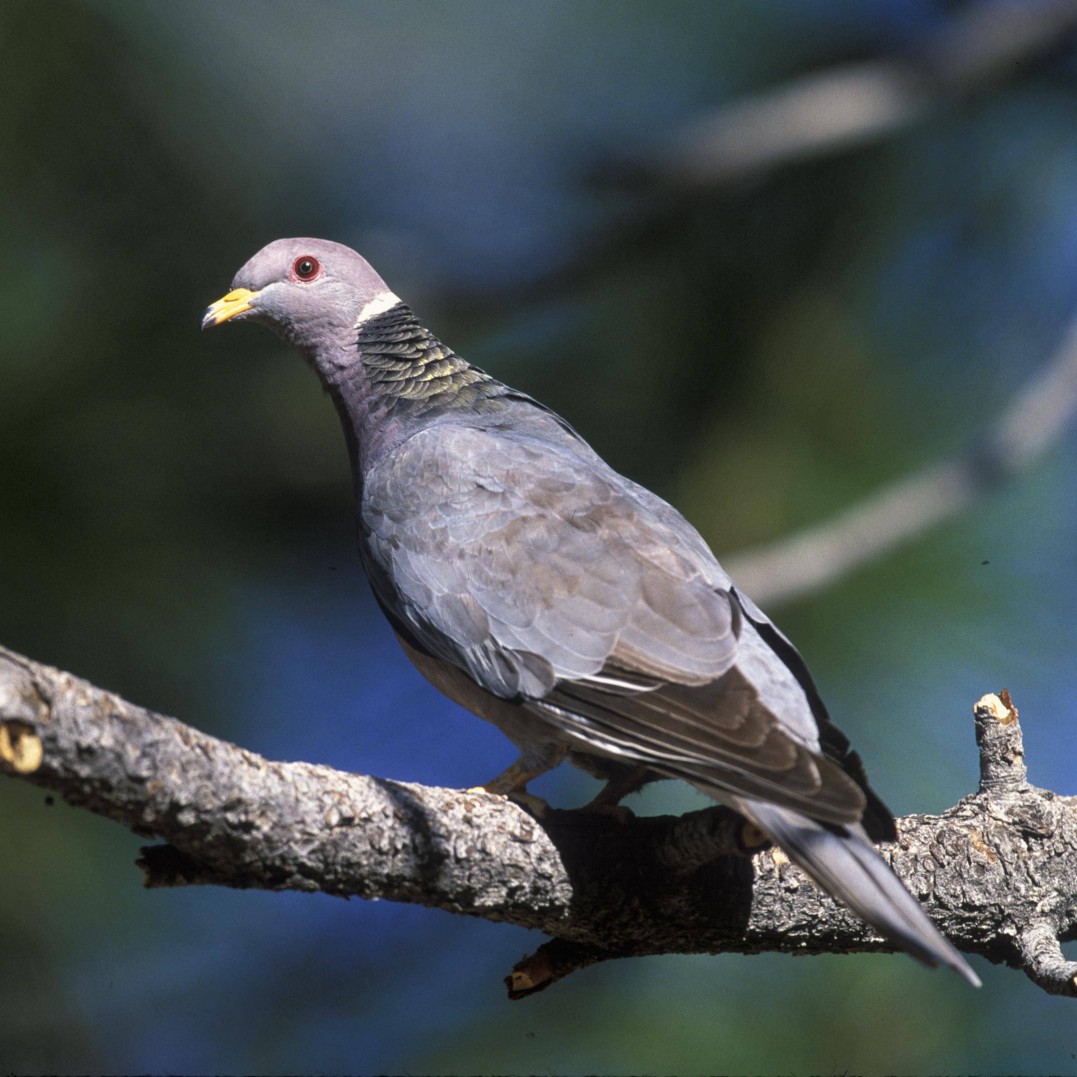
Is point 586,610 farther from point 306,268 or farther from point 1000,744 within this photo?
point 306,268

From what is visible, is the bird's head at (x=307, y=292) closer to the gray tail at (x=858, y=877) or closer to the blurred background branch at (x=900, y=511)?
the blurred background branch at (x=900, y=511)

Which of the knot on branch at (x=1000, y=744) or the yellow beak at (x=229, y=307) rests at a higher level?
the yellow beak at (x=229, y=307)

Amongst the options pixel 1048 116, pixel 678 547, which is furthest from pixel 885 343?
pixel 678 547

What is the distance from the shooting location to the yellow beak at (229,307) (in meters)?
2.44

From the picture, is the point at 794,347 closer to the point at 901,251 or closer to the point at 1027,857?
the point at 901,251

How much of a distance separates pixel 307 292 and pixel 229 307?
0.17 meters

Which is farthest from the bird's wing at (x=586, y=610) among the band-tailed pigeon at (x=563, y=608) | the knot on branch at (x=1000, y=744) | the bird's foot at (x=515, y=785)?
the knot on branch at (x=1000, y=744)

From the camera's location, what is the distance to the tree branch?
1342 mm

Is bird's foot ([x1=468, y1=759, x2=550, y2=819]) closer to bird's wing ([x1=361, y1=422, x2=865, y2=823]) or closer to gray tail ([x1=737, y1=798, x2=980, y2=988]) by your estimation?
bird's wing ([x1=361, y1=422, x2=865, y2=823])

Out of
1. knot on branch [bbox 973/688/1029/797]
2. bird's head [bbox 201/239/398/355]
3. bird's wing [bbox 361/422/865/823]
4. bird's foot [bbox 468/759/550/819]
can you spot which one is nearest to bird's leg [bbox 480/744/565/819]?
bird's foot [bbox 468/759/550/819]

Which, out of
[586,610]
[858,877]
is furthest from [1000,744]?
[586,610]

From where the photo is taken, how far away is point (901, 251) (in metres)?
3.10

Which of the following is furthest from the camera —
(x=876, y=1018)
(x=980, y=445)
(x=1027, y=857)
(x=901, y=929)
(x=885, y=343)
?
(x=885, y=343)

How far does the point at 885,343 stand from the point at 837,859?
1618mm
